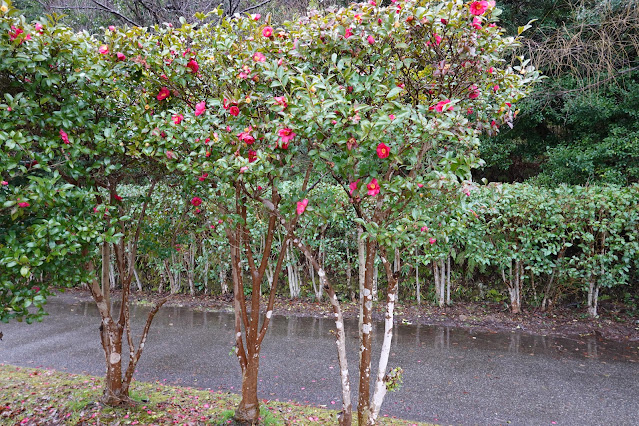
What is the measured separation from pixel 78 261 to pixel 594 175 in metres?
8.45

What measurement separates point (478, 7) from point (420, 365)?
355cm

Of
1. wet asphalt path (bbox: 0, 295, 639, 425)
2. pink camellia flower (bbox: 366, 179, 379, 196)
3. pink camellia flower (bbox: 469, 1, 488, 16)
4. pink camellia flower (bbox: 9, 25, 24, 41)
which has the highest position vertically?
pink camellia flower (bbox: 469, 1, 488, 16)

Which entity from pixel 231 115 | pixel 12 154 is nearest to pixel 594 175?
pixel 231 115

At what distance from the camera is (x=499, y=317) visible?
238 inches

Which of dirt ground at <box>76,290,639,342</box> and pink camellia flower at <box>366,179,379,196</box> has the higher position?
pink camellia flower at <box>366,179,379,196</box>

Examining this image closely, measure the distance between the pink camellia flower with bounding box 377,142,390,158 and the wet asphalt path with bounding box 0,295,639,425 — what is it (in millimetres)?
2279

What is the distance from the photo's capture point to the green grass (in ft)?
9.43

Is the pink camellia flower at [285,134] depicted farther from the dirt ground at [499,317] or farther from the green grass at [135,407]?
the dirt ground at [499,317]

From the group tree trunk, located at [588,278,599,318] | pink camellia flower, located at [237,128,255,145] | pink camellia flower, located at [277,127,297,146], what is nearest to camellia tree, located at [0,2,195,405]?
pink camellia flower, located at [237,128,255,145]

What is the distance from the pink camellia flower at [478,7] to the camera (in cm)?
193

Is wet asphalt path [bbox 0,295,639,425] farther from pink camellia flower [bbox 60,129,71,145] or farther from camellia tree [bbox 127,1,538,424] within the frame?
pink camellia flower [bbox 60,129,71,145]

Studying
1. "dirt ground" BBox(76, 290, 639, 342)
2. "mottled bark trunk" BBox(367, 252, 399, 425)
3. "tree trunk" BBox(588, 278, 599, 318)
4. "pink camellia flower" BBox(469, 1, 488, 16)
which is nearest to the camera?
"pink camellia flower" BBox(469, 1, 488, 16)

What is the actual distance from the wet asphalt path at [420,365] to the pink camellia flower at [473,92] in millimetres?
2388

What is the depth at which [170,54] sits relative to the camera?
8.02 ft
